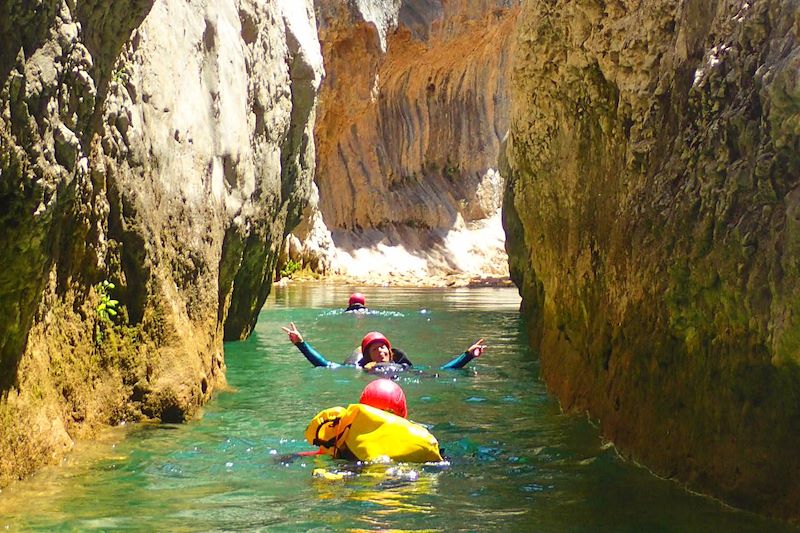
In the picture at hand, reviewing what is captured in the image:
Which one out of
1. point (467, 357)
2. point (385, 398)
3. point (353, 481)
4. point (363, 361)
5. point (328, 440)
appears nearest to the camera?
point (353, 481)

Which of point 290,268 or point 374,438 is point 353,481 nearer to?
point 374,438

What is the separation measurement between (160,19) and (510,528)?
538cm

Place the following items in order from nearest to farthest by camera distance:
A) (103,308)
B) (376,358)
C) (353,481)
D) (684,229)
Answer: (684,229), (353,481), (103,308), (376,358)

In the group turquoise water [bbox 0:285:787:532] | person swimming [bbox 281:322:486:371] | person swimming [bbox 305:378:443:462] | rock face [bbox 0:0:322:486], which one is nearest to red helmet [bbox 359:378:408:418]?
person swimming [bbox 305:378:443:462]

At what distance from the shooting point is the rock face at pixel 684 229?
17.1 ft

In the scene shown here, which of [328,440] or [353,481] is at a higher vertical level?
[328,440]

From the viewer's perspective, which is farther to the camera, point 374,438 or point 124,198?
point 124,198

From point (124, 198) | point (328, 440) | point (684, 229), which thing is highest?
point (124, 198)

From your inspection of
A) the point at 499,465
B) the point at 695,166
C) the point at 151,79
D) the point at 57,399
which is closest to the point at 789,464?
the point at 695,166

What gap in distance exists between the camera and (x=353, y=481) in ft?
21.1

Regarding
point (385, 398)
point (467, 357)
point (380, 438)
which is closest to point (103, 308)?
point (385, 398)

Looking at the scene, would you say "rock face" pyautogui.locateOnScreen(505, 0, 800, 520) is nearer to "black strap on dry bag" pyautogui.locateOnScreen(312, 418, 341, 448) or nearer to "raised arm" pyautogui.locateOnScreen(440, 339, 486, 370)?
"raised arm" pyautogui.locateOnScreen(440, 339, 486, 370)

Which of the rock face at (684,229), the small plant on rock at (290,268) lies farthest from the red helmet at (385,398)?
the small plant on rock at (290,268)

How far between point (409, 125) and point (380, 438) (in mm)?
34700
